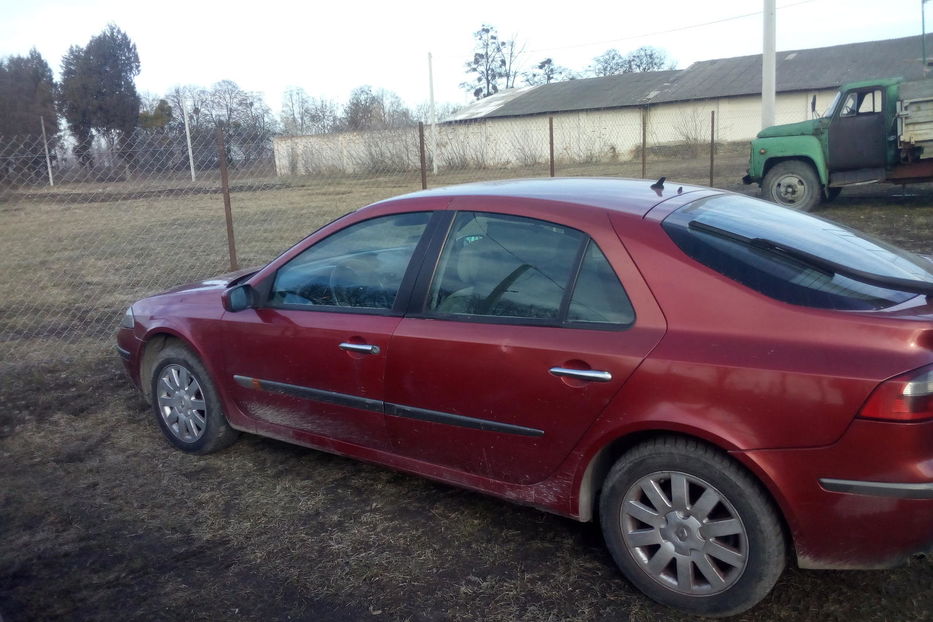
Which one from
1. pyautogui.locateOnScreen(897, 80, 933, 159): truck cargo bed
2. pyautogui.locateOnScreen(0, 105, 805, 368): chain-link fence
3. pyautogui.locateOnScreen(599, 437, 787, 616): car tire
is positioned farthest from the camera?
pyautogui.locateOnScreen(897, 80, 933, 159): truck cargo bed

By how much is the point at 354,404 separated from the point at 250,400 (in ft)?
2.68

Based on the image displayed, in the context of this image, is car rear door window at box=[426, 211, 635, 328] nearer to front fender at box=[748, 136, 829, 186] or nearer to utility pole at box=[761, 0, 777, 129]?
front fender at box=[748, 136, 829, 186]

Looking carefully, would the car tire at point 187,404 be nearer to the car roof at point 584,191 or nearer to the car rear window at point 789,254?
the car roof at point 584,191

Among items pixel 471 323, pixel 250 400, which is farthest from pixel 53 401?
pixel 471 323

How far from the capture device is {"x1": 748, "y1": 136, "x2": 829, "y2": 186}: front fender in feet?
47.5

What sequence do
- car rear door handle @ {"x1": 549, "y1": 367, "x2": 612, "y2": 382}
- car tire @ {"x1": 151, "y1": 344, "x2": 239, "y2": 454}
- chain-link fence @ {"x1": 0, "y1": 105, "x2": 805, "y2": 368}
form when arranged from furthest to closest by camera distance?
chain-link fence @ {"x1": 0, "y1": 105, "x2": 805, "y2": 368}, car tire @ {"x1": 151, "y1": 344, "x2": 239, "y2": 454}, car rear door handle @ {"x1": 549, "y1": 367, "x2": 612, "y2": 382}

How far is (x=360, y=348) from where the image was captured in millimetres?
3699

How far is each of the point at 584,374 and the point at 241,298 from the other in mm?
2032

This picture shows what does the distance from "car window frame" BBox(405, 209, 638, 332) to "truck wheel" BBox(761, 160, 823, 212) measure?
12.4 meters

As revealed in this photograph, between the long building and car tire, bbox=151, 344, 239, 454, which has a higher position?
the long building

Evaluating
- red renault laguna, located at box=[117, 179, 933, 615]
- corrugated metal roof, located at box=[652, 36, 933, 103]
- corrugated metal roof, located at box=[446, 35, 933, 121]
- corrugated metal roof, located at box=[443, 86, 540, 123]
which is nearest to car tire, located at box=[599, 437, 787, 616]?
red renault laguna, located at box=[117, 179, 933, 615]

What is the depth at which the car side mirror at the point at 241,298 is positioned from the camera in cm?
418

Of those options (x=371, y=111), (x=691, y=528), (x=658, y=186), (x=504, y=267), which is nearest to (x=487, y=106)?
(x=371, y=111)

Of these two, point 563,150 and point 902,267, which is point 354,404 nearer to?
point 902,267
